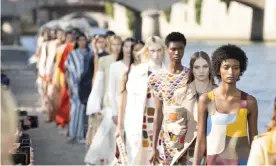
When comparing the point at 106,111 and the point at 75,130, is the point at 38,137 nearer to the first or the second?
the point at 75,130

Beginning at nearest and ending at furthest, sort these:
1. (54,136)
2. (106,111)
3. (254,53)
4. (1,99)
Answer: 1. (1,99)
2. (254,53)
3. (106,111)
4. (54,136)

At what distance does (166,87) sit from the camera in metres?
4.86

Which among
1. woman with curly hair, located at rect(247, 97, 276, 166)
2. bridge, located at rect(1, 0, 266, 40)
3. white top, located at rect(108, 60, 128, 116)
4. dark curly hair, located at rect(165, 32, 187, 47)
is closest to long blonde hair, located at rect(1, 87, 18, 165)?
woman with curly hair, located at rect(247, 97, 276, 166)

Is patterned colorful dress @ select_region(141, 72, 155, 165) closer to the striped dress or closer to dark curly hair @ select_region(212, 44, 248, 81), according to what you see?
Answer: dark curly hair @ select_region(212, 44, 248, 81)

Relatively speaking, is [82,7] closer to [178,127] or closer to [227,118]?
[178,127]

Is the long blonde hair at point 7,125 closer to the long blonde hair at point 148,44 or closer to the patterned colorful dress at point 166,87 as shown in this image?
the patterned colorful dress at point 166,87

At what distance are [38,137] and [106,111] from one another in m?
2.83

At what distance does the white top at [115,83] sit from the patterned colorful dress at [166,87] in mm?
1735

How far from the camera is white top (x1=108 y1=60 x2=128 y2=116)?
6.72 m

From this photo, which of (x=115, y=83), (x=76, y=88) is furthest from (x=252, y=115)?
(x=76, y=88)

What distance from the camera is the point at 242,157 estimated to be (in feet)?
13.2

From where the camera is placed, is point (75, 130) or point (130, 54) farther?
point (75, 130)

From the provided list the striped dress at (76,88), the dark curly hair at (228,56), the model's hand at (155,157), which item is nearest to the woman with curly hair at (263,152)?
the dark curly hair at (228,56)

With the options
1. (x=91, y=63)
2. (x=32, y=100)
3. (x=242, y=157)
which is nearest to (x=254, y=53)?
(x=242, y=157)
